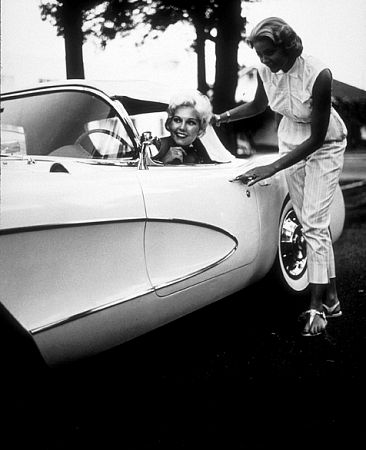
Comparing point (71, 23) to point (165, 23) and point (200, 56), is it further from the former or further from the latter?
point (200, 56)

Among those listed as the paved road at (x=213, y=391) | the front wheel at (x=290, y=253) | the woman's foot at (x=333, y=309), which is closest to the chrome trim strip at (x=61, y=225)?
the paved road at (x=213, y=391)

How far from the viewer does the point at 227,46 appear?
2.68m

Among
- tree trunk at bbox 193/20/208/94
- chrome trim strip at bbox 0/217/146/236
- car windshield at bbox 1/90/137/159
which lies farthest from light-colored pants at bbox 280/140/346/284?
chrome trim strip at bbox 0/217/146/236

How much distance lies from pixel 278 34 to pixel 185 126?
0.60 meters

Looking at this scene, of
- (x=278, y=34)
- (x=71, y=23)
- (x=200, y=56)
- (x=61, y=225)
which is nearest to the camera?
(x=61, y=225)

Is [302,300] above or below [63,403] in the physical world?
below

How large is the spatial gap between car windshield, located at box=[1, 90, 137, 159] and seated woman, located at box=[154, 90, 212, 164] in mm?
278

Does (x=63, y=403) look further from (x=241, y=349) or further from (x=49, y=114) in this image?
(x=49, y=114)

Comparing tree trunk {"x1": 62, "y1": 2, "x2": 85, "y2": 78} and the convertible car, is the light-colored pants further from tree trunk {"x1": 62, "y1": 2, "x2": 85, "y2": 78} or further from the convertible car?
tree trunk {"x1": 62, "y1": 2, "x2": 85, "y2": 78}

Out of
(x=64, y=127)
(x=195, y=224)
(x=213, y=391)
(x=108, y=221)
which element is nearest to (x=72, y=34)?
(x=64, y=127)

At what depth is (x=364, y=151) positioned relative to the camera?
4199 millimetres

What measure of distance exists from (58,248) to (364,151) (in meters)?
3.20

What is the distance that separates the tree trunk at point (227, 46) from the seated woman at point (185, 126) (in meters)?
0.16

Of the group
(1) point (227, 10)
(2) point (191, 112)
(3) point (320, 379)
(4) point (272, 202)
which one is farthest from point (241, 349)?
(1) point (227, 10)
